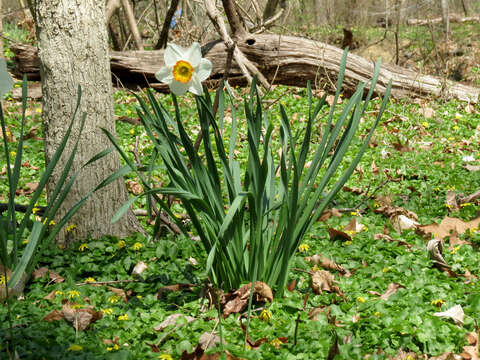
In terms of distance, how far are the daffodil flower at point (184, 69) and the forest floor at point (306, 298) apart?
0.68 meters

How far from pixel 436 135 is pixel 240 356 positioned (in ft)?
15.3

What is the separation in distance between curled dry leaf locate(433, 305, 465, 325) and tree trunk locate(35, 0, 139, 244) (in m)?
1.83

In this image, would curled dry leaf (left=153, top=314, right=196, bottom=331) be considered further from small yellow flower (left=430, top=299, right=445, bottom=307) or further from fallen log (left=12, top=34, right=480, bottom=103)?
fallen log (left=12, top=34, right=480, bottom=103)

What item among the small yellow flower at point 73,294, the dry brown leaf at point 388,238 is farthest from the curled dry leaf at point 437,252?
the small yellow flower at point 73,294

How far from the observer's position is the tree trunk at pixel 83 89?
2.85 metres

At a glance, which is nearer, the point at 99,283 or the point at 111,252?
the point at 99,283

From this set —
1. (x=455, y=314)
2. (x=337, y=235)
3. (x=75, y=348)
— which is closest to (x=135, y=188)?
(x=337, y=235)

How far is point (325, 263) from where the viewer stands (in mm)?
2658

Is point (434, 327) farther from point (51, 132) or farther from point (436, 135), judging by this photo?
point (436, 135)

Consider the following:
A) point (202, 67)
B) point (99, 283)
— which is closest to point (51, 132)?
point (99, 283)

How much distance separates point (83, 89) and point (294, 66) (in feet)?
14.9

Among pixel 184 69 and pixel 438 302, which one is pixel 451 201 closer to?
pixel 438 302

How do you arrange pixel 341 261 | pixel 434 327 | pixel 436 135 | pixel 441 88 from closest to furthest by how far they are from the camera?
1. pixel 434 327
2. pixel 341 261
3. pixel 436 135
4. pixel 441 88

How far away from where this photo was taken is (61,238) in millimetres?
3006
